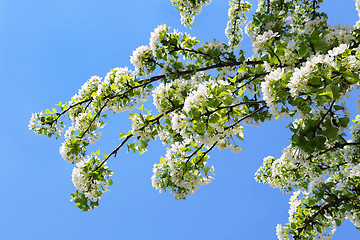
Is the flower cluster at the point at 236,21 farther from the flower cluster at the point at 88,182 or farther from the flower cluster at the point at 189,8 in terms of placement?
the flower cluster at the point at 88,182

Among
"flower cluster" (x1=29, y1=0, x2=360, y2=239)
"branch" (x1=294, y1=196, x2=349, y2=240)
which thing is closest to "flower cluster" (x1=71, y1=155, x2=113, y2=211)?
"flower cluster" (x1=29, y1=0, x2=360, y2=239)

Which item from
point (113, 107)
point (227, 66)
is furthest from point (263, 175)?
point (113, 107)

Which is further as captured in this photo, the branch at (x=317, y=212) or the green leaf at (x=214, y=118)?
Result: the branch at (x=317, y=212)

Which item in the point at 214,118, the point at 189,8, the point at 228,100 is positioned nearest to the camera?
the point at 228,100

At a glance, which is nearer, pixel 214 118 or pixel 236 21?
pixel 214 118

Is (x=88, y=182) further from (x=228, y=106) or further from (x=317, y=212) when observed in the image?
(x=317, y=212)

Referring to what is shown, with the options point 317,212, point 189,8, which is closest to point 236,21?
point 189,8

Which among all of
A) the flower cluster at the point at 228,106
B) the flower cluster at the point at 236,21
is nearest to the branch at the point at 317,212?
the flower cluster at the point at 228,106

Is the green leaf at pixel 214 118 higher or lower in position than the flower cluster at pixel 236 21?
lower

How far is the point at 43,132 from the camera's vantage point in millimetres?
5395

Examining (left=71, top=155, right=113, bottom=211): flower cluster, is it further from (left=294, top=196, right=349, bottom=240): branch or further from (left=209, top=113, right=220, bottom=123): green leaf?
(left=294, top=196, right=349, bottom=240): branch

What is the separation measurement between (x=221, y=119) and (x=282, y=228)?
416 cm

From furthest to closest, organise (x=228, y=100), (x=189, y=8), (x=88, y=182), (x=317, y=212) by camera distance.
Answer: (x=189, y=8) < (x=317, y=212) < (x=88, y=182) < (x=228, y=100)

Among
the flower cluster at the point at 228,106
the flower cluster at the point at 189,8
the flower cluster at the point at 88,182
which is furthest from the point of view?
the flower cluster at the point at 189,8
